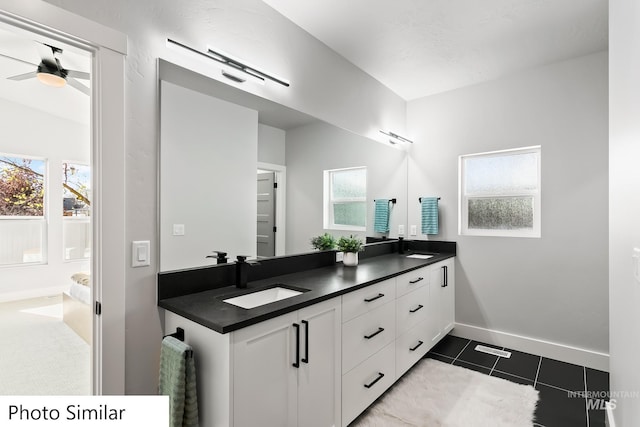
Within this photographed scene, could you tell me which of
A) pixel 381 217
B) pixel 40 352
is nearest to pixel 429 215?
pixel 381 217

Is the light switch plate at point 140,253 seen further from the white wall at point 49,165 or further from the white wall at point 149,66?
the white wall at point 49,165

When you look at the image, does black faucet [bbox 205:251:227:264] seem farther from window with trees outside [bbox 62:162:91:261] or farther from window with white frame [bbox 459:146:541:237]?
window with white frame [bbox 459:146:541:237]

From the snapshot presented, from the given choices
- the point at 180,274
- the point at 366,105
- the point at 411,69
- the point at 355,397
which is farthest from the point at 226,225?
the point at 411,69

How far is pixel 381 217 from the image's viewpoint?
131 inches

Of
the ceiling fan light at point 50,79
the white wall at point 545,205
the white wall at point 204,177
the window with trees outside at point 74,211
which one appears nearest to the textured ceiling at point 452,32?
the white wall at point 545,205

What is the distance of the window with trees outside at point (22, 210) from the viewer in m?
2.79

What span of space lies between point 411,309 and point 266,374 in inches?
58.4

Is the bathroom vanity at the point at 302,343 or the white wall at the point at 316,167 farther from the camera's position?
the white wall at the point at 316,167

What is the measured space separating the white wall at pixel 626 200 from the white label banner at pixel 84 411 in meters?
1.81

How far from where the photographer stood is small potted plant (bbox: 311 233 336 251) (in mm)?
2527

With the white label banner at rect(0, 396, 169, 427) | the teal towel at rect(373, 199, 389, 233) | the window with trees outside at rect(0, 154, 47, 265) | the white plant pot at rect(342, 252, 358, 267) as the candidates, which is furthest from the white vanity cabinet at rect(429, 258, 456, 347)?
the window with trees outside at rect(0, 154, 47, 265)

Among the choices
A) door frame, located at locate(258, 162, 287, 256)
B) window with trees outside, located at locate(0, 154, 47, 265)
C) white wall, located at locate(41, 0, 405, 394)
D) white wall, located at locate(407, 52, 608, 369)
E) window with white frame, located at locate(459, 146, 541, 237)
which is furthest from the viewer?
window with white frame, located at locate(459, 146, 541, 237)

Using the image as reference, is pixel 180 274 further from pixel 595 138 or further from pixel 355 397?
pixel 595 138

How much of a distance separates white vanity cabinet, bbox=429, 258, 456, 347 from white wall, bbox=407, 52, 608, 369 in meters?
0.13
